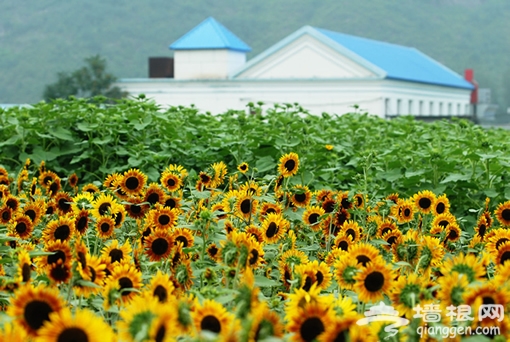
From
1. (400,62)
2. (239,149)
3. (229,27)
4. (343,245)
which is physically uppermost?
(229,27)

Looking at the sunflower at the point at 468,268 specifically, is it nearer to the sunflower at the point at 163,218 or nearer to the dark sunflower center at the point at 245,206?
the sunflower at the point at 163,218

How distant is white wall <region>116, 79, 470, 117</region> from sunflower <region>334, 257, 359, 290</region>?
24.9 metres

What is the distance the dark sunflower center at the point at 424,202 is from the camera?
2328 mm

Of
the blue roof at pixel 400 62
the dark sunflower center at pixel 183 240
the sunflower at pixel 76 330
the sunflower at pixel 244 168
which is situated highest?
the blue roof at pixel 400 62

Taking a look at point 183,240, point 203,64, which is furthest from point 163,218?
point 203,64

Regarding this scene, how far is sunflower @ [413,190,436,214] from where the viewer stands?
2324mm

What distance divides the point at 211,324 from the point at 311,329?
129mm

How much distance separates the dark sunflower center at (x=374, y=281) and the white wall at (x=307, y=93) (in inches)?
982

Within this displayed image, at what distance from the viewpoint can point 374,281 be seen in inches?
51.6

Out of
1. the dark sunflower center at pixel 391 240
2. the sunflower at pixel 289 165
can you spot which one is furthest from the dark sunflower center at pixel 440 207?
the sunflower at pixel 289 165

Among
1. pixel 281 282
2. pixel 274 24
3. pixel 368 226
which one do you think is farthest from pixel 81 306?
pixel 274 24

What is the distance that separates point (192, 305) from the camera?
1193mm

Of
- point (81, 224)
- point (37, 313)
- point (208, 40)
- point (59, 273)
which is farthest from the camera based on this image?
point (208, 40)

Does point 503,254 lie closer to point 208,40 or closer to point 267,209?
point 267,209
